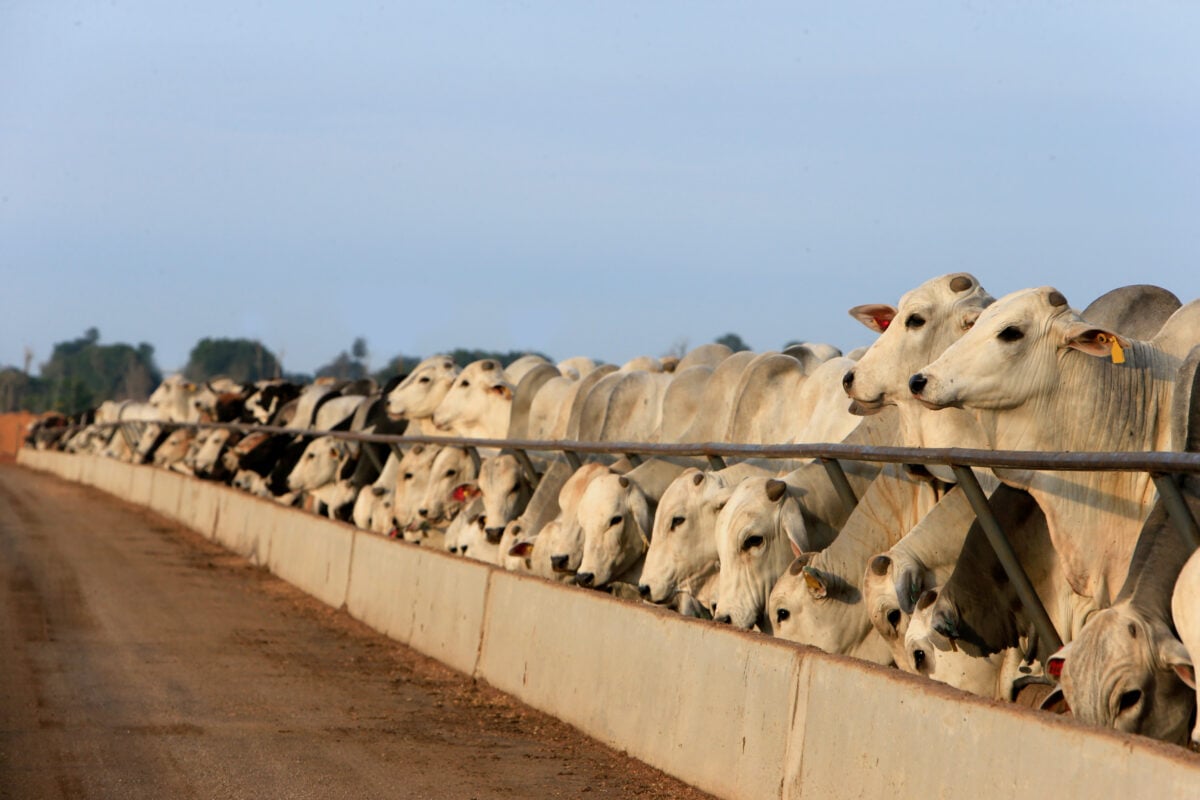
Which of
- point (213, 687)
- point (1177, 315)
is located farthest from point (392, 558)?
point (1177, 315)

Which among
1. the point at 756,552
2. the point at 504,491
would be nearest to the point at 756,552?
the point at 756,552

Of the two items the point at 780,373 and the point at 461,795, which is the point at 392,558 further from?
the point at 461,795

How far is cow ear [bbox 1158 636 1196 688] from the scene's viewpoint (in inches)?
206

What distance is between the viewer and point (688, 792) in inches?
293

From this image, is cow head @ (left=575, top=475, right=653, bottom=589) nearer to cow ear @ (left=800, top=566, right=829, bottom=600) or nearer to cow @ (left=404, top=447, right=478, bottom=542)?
cow ear @ (left=800, top=566, right=829, bottom=600)

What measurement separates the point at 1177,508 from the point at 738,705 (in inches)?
95.8

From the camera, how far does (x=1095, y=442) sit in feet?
23.3

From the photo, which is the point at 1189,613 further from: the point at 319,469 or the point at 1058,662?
the point at 319,469

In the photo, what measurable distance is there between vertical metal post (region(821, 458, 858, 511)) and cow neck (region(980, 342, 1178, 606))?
147cm

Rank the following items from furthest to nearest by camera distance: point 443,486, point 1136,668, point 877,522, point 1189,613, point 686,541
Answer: point 443,486, point 686,541, point 877,522, point 1136,668, point 1189,613

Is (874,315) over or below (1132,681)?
over

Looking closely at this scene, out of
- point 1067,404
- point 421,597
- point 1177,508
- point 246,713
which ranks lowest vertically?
point 246,713

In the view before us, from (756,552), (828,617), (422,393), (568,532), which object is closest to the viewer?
(828,617)

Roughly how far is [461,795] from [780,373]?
5884 mm
